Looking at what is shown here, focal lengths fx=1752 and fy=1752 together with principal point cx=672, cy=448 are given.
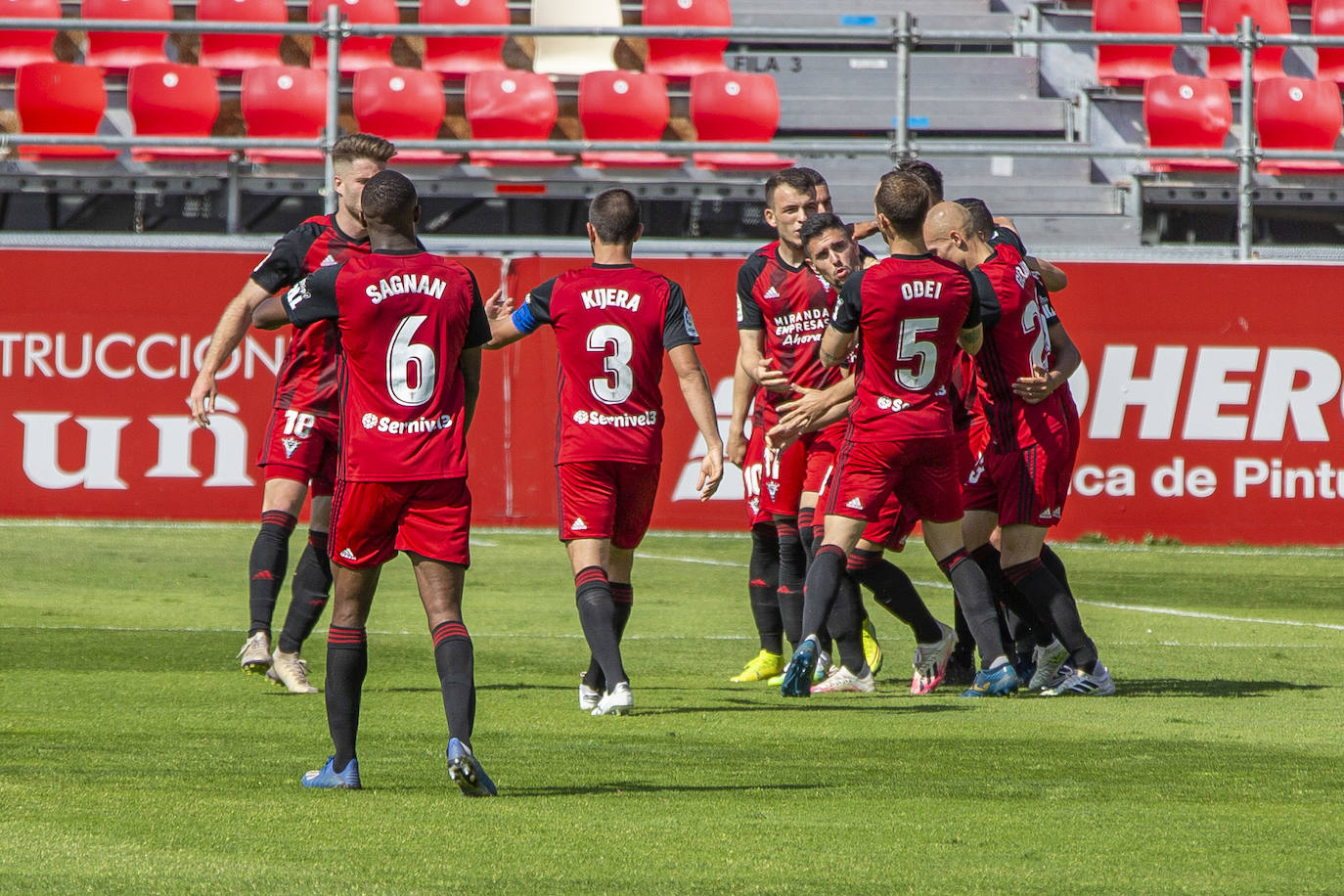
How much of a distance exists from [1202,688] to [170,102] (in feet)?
41.2

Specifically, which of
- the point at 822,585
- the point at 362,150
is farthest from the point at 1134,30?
the point at 822,585

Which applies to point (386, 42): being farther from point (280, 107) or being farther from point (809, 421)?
point (809, 421)

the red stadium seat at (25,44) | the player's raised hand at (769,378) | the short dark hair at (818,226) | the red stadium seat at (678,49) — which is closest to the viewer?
the player's raised hand at (769,378)

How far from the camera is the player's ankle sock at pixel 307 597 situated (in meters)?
7.25

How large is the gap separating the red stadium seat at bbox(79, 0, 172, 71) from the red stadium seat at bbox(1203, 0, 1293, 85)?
11.1 m

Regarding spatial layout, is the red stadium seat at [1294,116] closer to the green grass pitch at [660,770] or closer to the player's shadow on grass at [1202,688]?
the green grass pitch at [660,770]

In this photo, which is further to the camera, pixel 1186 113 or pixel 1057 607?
pixel 1186 113

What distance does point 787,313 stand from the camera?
786 cm

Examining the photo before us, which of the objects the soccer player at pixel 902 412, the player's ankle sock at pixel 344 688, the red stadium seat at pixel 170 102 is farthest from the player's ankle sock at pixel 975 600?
the red stadium seat at pixel 170 102

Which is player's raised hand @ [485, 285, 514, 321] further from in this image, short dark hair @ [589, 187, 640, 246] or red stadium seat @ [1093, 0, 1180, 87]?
red stadium seat @ [1093, 0, 1180, 87]

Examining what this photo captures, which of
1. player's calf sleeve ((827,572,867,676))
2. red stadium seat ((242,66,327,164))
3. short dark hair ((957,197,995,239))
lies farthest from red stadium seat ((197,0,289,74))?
player's calf sleeve ((827,572,867,676))

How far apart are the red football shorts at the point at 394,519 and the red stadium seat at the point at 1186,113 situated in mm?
13744

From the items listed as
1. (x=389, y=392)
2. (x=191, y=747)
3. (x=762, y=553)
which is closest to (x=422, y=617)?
(x=762, y=553)

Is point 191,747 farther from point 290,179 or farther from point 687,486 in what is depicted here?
point 290,179
